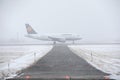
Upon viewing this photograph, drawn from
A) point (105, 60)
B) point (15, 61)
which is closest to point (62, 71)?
point (15, 61)

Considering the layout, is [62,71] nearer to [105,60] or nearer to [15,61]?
[15,61]

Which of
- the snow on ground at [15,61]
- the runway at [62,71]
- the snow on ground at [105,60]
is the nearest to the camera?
the runway at [62,71]

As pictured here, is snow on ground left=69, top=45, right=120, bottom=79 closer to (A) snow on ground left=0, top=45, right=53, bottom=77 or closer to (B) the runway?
(B) the runway

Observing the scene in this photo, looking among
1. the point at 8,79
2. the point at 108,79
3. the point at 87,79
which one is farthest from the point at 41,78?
the point at 108,79

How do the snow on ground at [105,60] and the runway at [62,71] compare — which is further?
the snow on ground at [105,60]

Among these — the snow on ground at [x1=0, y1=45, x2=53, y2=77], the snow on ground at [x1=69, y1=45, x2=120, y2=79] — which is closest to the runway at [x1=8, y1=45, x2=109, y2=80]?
the snow on ground at [x1=69, y1=45, x2=120, y2=79]

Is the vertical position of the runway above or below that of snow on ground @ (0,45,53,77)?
above

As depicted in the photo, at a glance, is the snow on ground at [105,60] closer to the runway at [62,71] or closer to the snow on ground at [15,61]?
the runway at [62,71]

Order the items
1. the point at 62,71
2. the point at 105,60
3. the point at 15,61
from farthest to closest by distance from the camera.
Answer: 1. the point at 105,60
2. the point at 15,61
3. the point at 62,71

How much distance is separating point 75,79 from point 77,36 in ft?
247

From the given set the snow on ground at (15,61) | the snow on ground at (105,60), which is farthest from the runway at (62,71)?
the snow on ground at (15,61)

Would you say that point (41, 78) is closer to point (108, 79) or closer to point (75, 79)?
point (75, 79)

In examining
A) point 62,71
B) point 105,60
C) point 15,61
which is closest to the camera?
point 62,71

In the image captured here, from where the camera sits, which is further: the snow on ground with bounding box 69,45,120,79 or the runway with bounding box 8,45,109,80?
the snow on ground with bounding box 69,45,120,79
